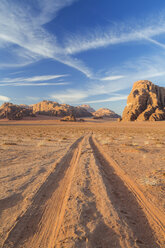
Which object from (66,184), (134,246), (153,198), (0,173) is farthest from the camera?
(0,173)

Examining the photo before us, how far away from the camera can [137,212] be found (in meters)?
2.83

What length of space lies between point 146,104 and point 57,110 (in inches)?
2619

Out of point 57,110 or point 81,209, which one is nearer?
point 81,209

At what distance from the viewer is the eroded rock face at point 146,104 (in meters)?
58.6

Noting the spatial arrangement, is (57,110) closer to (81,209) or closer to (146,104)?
(146,104)

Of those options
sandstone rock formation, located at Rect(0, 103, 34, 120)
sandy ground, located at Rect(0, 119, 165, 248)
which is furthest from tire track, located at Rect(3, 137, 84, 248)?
sandstone rock formation, located at Rect(0, 103, 34, 120)

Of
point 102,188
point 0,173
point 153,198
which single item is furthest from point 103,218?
point 0,173

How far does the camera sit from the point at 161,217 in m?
2.69

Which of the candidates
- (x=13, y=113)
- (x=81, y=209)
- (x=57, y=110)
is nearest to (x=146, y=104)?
(x=57, y=110)

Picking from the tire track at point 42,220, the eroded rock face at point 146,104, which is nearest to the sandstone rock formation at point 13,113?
the eroded rock face at point 146,104

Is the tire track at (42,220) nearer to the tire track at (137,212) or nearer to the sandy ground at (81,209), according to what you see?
the sandy ground at (81,209)

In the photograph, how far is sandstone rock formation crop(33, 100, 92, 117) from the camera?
325 feet

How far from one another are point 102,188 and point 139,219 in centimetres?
130

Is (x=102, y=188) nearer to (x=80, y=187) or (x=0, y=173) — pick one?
(x=80, y=187)
